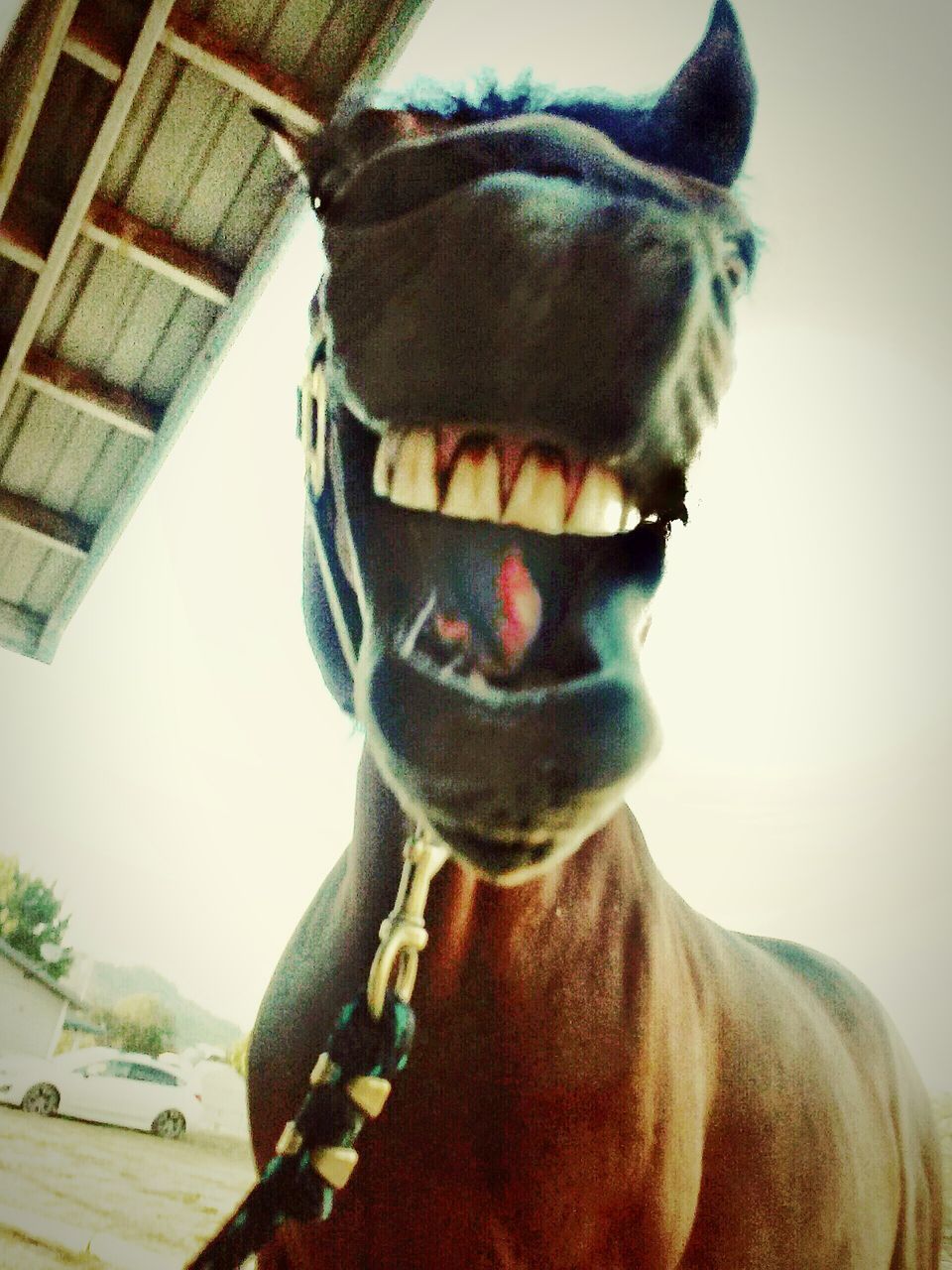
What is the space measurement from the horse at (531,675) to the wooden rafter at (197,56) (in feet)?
4.23

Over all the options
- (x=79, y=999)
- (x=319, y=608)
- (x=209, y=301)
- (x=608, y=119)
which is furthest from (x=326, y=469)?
(x=79, y=999)

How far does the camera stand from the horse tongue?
A: 677mm

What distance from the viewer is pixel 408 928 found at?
2.64 ft

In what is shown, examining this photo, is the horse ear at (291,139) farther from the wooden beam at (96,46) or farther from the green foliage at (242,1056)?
the green foliage at (242,1056)

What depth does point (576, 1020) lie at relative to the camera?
902 mm

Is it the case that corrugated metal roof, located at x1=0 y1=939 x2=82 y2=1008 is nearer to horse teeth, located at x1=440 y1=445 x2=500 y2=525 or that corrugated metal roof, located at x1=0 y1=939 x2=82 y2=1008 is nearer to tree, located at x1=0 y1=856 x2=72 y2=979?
tree, located at x1=0 y1=856 x2=72 y2=979

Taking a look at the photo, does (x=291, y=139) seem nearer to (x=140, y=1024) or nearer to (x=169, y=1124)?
(x=169, y=1124)

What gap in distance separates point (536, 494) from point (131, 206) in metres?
2.30

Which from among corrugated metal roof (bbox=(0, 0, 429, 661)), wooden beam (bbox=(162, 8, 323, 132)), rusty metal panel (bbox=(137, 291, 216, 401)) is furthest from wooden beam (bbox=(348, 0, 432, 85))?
rusty metal panel (bbox=(137, 291, 216, 401))

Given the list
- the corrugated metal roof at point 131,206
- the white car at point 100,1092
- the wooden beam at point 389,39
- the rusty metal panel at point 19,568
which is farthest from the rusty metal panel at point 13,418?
the white car at point 100,1092

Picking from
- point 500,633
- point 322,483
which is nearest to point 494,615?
point 500,633

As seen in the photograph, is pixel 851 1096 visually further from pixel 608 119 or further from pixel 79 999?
pixel 79 999

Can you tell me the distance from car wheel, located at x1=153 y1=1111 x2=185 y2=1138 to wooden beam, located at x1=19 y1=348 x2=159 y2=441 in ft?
28.1

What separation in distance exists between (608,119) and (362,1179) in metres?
1.38
